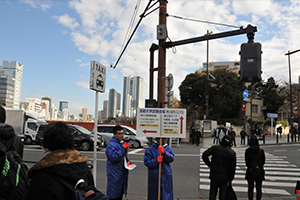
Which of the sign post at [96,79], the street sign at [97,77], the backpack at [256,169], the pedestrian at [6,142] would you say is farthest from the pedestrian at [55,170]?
the backpack at [256,169]

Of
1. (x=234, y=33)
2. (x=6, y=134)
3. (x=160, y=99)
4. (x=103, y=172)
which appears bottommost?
(x=103, y=172)

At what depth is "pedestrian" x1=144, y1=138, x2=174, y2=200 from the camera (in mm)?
4508

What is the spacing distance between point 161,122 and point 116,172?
57.1 inches

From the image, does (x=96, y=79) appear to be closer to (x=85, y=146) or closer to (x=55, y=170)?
(x=55, y=170)

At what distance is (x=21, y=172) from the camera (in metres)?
2.78

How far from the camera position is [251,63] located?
6277 mm

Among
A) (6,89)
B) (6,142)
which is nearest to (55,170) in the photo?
(6,142)

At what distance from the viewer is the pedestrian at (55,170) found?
72.2 inches

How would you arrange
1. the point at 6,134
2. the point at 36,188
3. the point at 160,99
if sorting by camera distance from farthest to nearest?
the point at 160,99 < the point at 6,134 < the point at 36,188

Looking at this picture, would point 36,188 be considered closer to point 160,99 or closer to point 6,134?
point 6,134

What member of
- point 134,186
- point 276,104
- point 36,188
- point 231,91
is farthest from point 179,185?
point 276,104

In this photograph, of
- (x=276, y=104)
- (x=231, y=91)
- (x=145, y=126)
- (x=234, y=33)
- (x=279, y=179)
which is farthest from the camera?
(x=276, y=104)

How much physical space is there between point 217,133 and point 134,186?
16790mm

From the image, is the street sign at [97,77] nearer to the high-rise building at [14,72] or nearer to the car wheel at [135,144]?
the car wheel at [135,144]
